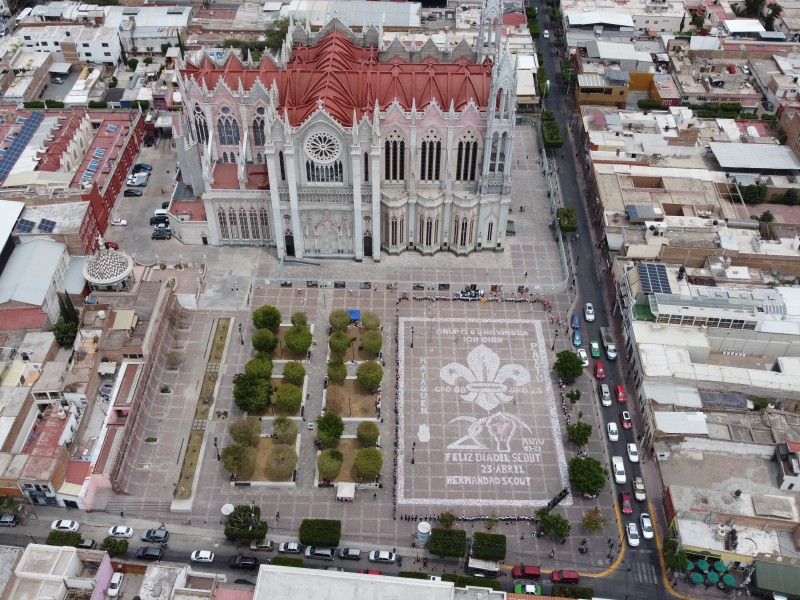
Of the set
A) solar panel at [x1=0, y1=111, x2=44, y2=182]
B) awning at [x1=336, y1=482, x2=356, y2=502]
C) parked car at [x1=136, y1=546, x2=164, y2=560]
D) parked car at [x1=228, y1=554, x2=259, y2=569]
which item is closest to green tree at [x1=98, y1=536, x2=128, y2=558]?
parked car at [x1=136, y1=546, x2=164, y2=560]

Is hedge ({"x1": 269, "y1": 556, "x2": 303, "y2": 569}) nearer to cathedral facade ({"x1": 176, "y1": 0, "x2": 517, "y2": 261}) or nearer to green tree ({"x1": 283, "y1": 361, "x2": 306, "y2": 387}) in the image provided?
green tree ({"x1": 283, "y1": 361, "x2": 306, "y2": 387})

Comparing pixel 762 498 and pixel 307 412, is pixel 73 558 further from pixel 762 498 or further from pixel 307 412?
pixel 762 498

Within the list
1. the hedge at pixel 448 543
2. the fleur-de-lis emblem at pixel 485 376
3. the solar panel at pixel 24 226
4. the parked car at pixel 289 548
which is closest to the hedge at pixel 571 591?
the hedge at pixel 448 543

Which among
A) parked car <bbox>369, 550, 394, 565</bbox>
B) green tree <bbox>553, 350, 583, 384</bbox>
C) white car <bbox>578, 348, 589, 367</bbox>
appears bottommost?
parked car <bbox>369, 550, 394, 565</bbox>

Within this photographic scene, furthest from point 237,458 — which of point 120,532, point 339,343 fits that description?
point 339,343

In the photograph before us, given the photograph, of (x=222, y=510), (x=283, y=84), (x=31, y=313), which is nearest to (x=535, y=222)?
(x=283, y=84)

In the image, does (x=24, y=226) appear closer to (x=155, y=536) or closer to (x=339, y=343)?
(x=339, y=343)

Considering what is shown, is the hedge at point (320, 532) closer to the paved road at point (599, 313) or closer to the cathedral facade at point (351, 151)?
the paved road at point (599, 313)
